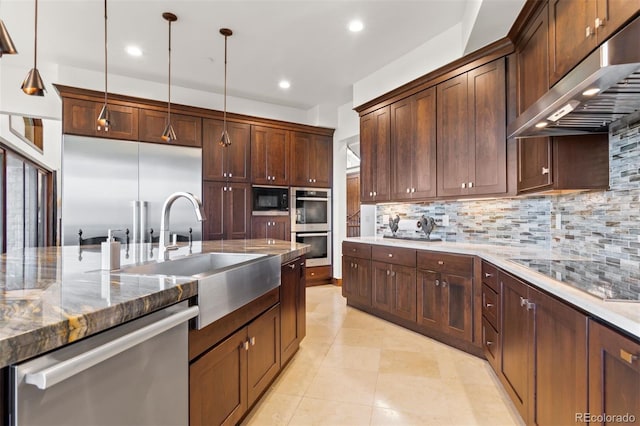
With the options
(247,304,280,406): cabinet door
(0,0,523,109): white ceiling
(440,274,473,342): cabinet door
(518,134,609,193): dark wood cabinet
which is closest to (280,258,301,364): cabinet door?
(247,304,280,406): cabinet door

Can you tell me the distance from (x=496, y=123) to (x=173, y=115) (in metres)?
3.78

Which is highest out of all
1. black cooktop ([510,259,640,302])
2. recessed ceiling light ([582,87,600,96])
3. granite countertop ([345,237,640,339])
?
recessed ceiling light ([582,87,600,96])

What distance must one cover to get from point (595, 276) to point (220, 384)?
177 centimetres

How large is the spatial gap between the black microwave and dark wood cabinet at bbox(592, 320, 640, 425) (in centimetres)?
433

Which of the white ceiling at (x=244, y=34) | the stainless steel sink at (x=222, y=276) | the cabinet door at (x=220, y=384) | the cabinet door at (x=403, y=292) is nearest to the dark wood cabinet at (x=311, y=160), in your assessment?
the white ceiling at (x=244, y=34)

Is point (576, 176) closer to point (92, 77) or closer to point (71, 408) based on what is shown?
point (71, 408)

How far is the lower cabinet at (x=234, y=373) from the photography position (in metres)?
1.34

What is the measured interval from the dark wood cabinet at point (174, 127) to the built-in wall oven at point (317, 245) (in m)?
2.03

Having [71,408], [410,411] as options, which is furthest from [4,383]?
[410,411]

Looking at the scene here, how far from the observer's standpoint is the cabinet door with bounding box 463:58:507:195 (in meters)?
2.82

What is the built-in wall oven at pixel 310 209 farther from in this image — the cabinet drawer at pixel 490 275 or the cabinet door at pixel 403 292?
the cabinet drawer at pixel 490 275

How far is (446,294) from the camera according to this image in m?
2.94

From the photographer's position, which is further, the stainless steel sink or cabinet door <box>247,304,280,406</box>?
cabinet door <box>247,304,280,406</box>
